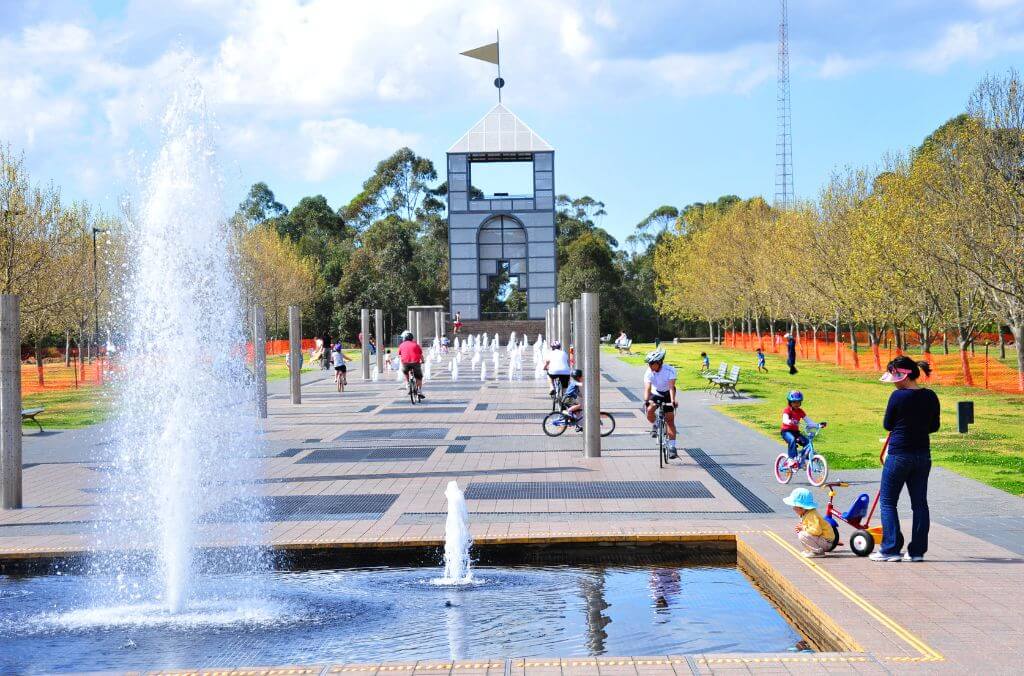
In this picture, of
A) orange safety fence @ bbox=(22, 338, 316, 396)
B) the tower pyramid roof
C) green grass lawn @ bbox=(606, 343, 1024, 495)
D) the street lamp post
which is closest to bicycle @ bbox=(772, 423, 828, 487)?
green grass lawn @ bbox=(606, 343, 1024, 495)

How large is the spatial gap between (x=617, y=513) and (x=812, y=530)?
2.89 meters

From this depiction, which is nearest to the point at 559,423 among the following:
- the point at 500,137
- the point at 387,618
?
the point at 387,618

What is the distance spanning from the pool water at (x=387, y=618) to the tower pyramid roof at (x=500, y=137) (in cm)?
6683

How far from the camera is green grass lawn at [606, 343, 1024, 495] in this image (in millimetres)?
14836

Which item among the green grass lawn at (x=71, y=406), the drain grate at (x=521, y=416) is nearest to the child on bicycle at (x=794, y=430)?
the drain grate at (x=521, y=416)

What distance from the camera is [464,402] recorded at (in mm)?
27469

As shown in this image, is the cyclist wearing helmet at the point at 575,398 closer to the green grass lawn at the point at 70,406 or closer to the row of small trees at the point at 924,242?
the green grass lawn at the point at 70,406

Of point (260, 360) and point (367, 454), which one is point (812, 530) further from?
point (260, 360)

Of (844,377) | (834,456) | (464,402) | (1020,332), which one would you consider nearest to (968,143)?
(1020,332)

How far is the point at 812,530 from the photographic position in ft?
28.0

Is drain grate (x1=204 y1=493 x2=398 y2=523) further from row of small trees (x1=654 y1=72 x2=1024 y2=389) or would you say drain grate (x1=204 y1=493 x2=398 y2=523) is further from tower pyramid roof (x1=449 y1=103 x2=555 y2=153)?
tower pyramid roof (x1=449 y1=103 x2=555 y2=153)

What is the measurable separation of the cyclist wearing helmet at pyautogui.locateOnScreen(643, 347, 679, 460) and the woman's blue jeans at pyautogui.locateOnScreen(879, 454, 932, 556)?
6572 mm

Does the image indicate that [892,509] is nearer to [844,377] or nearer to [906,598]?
[906,598]

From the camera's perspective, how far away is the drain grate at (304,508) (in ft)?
36.8
